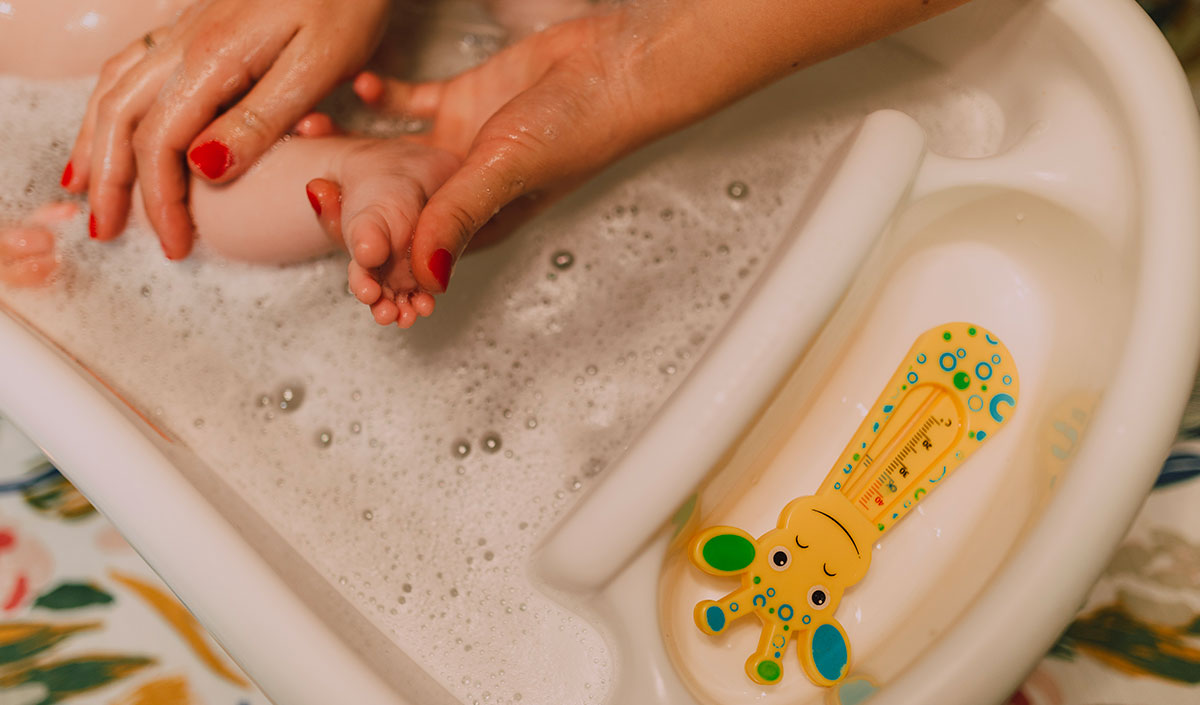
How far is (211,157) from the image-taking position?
0.69 m

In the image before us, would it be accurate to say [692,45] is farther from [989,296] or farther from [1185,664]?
[1185,664]

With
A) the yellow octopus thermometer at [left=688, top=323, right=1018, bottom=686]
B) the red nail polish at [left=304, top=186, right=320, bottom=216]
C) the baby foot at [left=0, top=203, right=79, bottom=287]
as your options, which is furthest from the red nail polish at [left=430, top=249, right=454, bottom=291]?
the baby foot at [left=0, top=203, right=79, bottom=287]

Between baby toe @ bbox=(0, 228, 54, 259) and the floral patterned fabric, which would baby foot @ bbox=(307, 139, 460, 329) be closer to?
baby toe @ bbox=(0, 228, 54, 259)

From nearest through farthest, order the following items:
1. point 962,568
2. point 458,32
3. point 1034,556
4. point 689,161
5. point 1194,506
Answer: point 1034,556, point 962,568, point 1194,506, point 689,161, point 458,32

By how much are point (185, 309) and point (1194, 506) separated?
1044mm

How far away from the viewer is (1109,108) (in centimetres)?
61

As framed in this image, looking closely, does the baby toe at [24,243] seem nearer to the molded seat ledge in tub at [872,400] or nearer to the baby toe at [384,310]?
the molded seat ledge in tub at [872,400]

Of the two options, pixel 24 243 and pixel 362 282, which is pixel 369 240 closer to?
pixel 362 282

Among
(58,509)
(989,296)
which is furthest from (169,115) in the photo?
(989,296)

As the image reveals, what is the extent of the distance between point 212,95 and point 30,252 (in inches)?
10.1

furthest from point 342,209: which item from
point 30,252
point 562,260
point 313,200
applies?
point 30,252

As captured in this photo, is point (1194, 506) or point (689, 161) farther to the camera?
point (689, 161)

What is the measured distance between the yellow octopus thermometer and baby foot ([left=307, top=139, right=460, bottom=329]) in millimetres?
304

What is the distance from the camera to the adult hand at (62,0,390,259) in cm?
70
